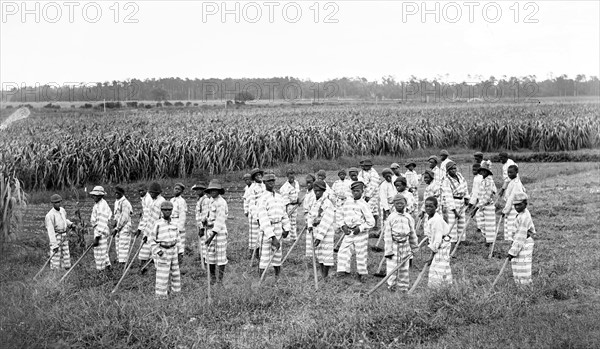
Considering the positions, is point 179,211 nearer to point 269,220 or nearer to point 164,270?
point 269,220

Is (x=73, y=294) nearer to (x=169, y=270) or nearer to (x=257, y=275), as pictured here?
(x=169, y=270)

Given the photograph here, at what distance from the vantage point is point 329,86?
93438 millimetres

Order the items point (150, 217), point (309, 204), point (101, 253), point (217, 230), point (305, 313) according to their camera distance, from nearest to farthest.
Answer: point (305, 313)
point (217, 230)
point (150, 217)
point (101, 253)
point (309, 204)

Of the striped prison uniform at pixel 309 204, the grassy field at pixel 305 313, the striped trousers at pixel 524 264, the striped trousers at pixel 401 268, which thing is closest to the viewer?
the grassy field at pixel 305 313

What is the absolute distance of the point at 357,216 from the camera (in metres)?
10.8

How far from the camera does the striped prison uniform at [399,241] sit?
998cm

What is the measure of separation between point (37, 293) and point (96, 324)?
1.76 metres

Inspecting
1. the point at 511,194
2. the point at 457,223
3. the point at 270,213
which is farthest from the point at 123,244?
the point at 511,194

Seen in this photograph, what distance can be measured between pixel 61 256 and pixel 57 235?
43cm

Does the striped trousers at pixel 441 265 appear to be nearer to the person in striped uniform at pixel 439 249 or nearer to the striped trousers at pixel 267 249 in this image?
Answer: the person in striped uniform at pixel 439 249

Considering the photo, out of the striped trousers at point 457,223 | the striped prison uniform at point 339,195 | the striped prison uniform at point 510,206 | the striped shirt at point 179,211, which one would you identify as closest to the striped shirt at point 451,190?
the striped trousers at point 457,223

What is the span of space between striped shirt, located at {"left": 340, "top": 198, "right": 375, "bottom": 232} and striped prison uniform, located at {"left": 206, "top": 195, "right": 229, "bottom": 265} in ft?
7.01

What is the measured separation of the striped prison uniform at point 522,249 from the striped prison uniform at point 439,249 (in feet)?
3.16

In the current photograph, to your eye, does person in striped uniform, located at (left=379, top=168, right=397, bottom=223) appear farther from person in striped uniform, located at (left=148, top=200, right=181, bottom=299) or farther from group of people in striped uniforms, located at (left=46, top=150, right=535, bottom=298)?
person in striped uniform, located at (left=148, top=200, right=181, bottom=299)
